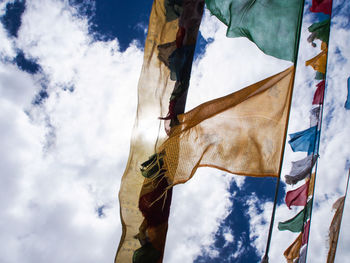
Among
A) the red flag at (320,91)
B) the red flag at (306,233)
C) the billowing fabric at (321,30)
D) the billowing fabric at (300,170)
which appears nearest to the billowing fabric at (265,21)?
the billowing fabric at (321,30)

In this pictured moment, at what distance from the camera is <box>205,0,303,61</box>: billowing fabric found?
3.83 m

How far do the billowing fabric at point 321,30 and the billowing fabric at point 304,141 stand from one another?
2.01 m

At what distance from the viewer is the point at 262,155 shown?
11.7ft

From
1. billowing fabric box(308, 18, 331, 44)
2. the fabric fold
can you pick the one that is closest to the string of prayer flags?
the fabric fold

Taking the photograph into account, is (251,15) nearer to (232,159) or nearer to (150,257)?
(232,159)

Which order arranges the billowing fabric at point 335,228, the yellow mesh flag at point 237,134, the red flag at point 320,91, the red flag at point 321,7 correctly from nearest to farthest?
the yellow mesh flag at point 237,134, the red flag at point 321,7, the red flag at point 320,91, the billowing fabric at point 335,228

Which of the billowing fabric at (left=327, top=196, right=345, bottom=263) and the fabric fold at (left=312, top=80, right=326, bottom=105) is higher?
the fabric fold at (left=312, top=80, right=326, bottom=105)

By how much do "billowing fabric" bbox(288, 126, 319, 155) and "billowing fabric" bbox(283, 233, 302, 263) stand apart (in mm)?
2123

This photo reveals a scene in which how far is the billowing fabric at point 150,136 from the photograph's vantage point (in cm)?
378

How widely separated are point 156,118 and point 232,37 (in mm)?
1735

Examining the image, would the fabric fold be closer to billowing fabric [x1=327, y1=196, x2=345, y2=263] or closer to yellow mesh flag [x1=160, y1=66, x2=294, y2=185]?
yellow mesh flag [x1=160, y1=66, x2=294, y2=185]

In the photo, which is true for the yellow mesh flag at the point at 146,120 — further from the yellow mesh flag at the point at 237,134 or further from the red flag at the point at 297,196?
the red flag at the point at 297,196

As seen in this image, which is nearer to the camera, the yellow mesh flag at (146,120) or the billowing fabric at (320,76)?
the yellow mesh flag at (146,120)

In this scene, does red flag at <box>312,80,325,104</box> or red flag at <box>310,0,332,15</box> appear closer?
red flag at <box>310,0,332,15</box>
